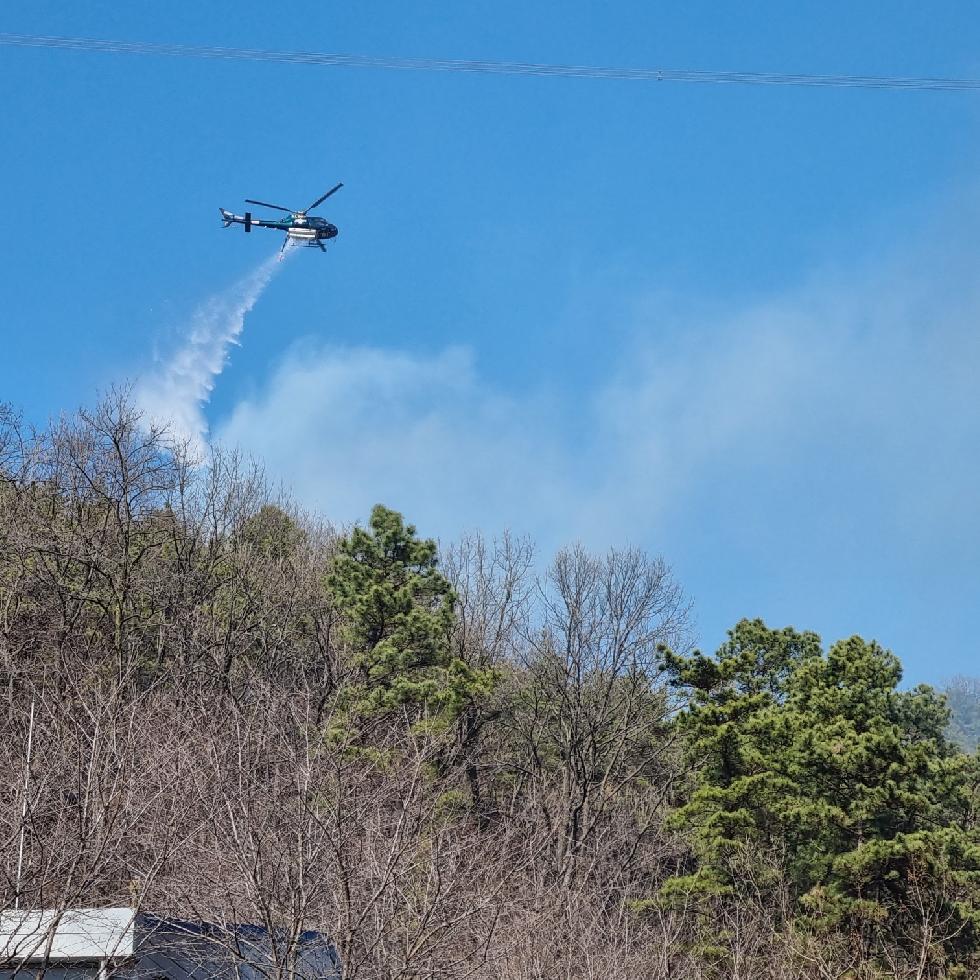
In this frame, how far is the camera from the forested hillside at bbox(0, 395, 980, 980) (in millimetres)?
10992

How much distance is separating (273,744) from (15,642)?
6320mm

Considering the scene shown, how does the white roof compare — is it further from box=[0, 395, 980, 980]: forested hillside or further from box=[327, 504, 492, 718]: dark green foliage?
box=[327, 504, 492, 718]: dark green foliage

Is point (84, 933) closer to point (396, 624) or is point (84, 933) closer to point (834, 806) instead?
point (834, 806)

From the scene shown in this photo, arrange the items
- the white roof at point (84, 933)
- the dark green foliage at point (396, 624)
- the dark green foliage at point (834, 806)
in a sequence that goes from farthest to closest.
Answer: the dark green foliage at point (396, 624) < the dark green foliage at point (834, 806) < the white roof at point (84, 933)

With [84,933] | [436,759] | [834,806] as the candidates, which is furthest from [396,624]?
[84,933]

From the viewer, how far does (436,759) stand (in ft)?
70.4

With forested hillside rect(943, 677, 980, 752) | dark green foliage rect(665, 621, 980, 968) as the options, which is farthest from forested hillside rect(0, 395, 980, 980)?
forested hillside rect(943, 677, 980, 752)

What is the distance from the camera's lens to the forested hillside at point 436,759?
11.0 meters

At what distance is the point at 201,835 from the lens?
45.0 feet

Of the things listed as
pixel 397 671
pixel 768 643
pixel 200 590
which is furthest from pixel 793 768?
pixel 200 590

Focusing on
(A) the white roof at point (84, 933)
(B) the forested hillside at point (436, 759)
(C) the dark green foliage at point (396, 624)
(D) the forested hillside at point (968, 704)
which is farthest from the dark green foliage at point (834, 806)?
(D) the forested hillside at point (968, 704)

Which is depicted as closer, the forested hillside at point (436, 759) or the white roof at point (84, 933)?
the white roof at point (84, 933)

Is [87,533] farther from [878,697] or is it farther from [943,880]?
[943,880]

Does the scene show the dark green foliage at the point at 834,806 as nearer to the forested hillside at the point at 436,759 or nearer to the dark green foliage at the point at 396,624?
the forested hillside at the point at 436,759
